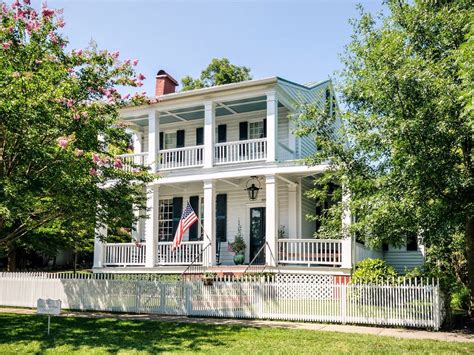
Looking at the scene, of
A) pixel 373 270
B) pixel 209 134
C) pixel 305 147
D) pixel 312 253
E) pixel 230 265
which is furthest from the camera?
pixel 305 147

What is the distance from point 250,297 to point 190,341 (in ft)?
12.5

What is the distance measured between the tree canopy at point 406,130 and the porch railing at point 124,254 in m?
9.49

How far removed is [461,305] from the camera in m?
16.6

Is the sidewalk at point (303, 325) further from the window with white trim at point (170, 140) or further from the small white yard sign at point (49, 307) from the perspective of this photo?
the window with white trim at point (170, 140)

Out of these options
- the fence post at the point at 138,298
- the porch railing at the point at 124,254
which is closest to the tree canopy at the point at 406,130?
the fence post at the point at 138,298

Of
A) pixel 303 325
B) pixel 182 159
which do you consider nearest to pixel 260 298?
pixel 303 325

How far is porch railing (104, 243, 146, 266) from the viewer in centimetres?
1966

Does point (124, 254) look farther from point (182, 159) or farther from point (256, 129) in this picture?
point (256, 129)

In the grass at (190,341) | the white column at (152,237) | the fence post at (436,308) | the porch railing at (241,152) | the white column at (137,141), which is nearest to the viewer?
the grass at (190,341)

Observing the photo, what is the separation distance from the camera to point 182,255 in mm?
18938

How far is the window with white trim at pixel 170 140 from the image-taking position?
23094mm

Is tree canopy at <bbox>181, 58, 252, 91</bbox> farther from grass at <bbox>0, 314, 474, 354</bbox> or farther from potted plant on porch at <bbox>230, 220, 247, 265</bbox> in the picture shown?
grass at <bbox>0, 314, 474, 354</bbox>

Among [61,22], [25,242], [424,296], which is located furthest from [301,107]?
[25,242]

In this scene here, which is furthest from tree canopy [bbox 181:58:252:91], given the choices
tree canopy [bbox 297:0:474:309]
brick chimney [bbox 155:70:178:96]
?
tree canopy [bbox 297:0:474:309]
